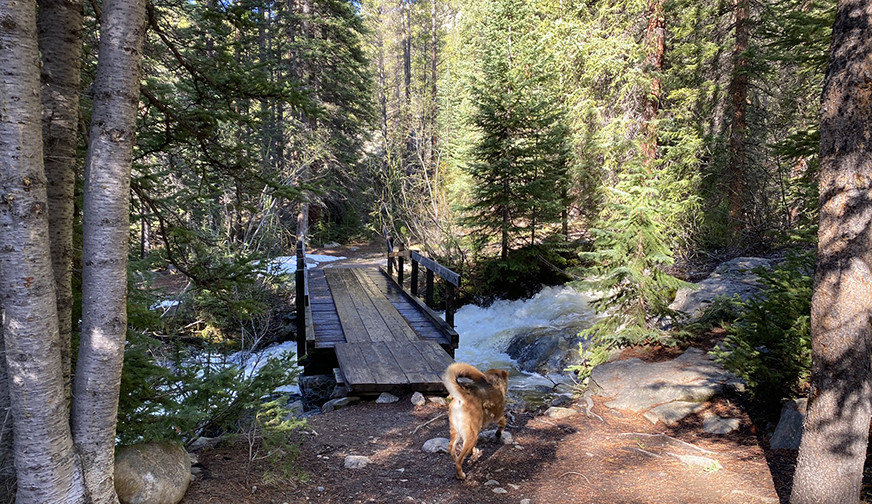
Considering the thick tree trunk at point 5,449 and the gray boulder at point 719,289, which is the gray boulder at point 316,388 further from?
the gray boulder at point 719,289

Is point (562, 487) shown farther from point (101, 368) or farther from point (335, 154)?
point (335, 154)

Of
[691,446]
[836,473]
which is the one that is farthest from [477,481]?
[836,473]

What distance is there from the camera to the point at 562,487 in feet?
13.6

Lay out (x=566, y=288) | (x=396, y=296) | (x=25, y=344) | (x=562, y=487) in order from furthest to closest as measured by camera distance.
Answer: (x=566, y=288) → (x=396, y=296) → (x=562, y=487) → (x=25, y=344)

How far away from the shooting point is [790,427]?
178 inches

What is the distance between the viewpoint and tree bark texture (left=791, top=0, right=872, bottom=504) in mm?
3020

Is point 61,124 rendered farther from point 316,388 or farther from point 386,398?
point 316,388

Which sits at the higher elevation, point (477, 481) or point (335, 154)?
point (335, 154)

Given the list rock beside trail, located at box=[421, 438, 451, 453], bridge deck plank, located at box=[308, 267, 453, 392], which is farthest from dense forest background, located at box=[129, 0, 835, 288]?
rock beside trail, located at box=[421, 438, 451, 453]

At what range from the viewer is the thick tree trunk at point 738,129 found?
12.4m

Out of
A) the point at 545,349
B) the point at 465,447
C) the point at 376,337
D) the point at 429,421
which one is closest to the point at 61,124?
the point at 465,447

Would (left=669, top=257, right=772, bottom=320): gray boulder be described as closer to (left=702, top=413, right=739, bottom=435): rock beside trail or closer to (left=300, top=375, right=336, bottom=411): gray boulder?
(left=702, top=413, right=739, bottom=435): rock beside trail

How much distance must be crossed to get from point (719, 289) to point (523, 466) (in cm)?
651

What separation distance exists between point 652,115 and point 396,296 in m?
6.33
